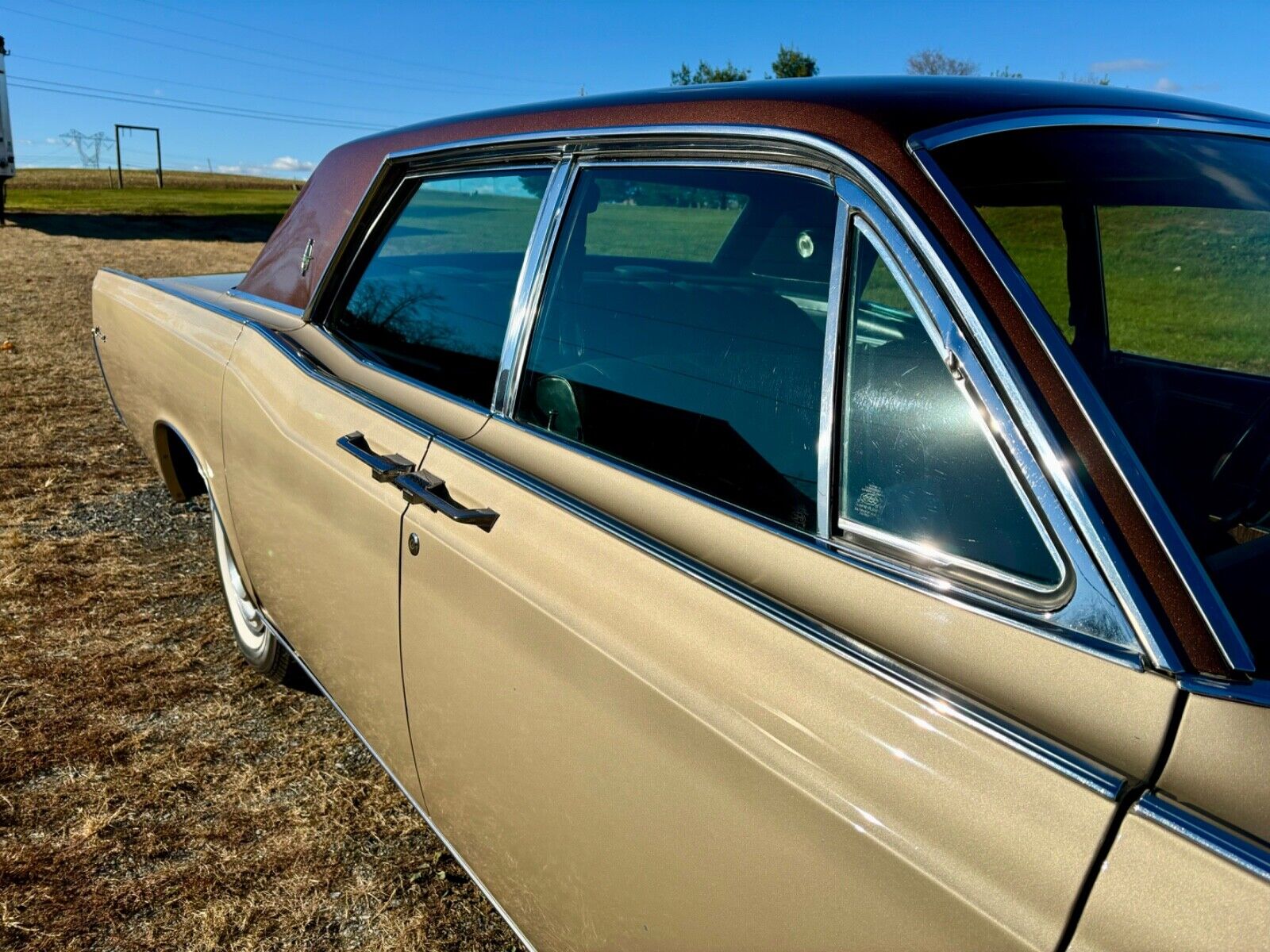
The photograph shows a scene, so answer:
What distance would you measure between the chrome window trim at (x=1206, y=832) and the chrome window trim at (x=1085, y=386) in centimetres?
13

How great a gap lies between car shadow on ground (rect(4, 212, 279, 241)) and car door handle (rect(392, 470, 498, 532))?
62.3 feet

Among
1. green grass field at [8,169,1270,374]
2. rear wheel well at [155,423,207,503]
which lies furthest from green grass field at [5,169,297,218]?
green grass field at [8,169,1270,374]

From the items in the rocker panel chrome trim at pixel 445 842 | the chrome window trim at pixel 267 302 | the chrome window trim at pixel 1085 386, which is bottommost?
the rocker panel chrome trim at pixel 445 842

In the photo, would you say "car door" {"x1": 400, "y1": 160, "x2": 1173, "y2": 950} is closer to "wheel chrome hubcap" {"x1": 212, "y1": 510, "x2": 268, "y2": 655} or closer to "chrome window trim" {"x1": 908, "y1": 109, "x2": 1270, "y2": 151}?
"chrome window trim" {"x1": 908, "y1": 109, "x2": 1270, "y2": 151}

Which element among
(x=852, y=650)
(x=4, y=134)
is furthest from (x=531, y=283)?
(x=4, y=134)

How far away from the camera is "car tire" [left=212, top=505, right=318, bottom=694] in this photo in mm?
3115

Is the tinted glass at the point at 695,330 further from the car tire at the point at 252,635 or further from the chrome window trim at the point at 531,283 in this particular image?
the car tire at the point at 252,635

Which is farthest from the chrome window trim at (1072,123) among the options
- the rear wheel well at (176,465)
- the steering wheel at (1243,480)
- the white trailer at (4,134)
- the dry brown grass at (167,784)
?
the white trailer at (4,134)

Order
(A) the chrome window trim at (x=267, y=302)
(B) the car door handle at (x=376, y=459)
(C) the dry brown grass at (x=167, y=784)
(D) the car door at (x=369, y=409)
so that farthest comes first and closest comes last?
(A) the chrome window trim at (x=267, y=302) < (C) the dry brown grass at (x=167, y=784) < (D) the car door at (x=369, y=409) < (B) the car door handle at (x=376, y=459)

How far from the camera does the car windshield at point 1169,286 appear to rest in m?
1.23

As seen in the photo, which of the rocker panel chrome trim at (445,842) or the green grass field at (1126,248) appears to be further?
the rocker panel chrome trim at (445,842)

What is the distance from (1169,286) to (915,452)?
1004mm

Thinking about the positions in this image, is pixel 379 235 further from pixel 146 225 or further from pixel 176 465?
pixel 146 225

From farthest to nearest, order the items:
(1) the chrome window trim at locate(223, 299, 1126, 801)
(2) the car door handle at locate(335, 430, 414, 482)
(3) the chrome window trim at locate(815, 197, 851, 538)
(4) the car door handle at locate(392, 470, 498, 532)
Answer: (2) the car door handle at locate(335, 430, 414, 482) → (4) the car door handle at locate(392, 470, 498, 532) → (3) the chrome window trim at locate(815, 197, 851, 538) → (1) the chrome window trim at locate(223, 299, 1126, 801)
